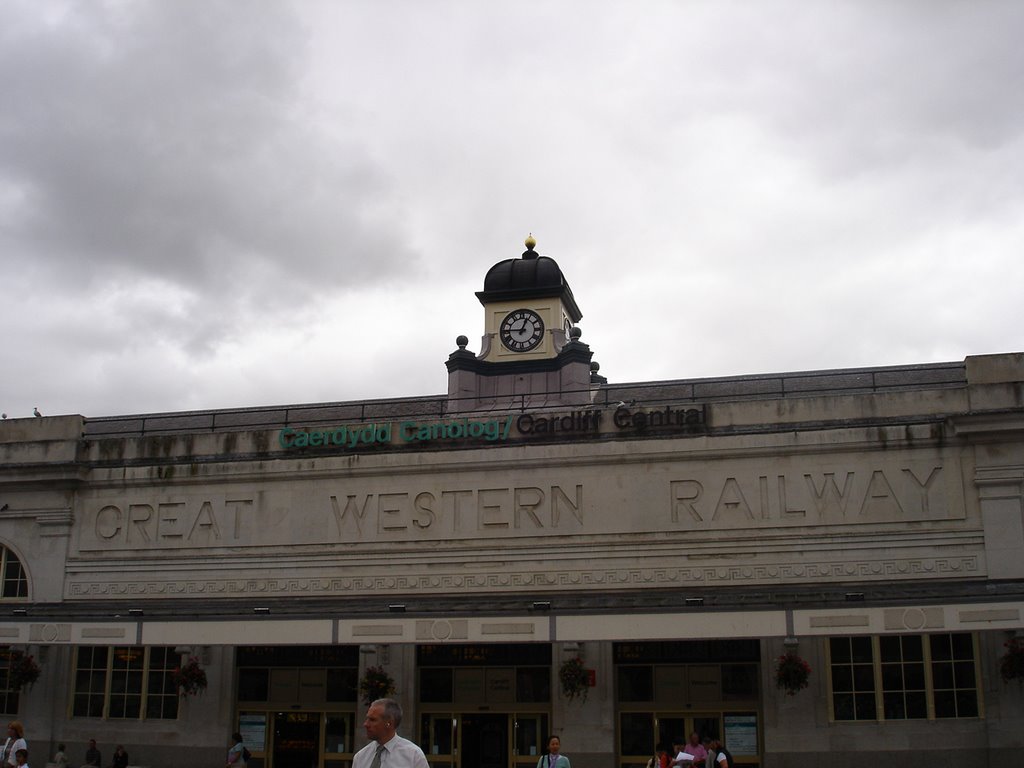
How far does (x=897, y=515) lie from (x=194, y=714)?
58.4 ft

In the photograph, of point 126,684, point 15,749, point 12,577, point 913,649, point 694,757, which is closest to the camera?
point 15,749

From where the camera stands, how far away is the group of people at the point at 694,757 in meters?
19.4

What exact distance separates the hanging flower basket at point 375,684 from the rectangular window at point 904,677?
1017cm

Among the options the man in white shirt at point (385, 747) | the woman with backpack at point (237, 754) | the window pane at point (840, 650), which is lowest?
the woman with backpack at point (237, 754)

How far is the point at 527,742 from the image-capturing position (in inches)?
1048

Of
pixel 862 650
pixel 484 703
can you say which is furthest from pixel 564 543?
pixel 862 650

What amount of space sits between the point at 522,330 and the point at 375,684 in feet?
63.7

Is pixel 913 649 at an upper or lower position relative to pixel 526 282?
lower

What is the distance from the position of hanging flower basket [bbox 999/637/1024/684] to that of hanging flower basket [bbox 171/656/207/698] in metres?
18.4

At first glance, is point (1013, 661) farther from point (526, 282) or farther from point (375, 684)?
point (526, 282)

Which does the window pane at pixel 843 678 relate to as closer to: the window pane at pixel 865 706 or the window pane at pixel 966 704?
the window pane at pixel 865 706

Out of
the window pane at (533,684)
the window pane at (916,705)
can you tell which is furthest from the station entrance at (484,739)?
the window pane at (916,705)

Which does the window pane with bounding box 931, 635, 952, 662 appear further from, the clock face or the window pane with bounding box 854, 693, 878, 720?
the clock face

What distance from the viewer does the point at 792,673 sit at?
24188mm
